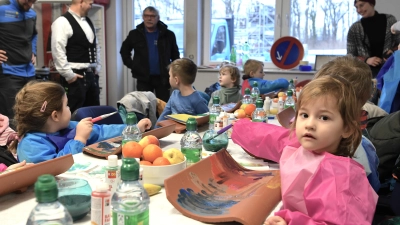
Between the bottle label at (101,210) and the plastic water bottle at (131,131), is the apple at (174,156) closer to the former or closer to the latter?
the plastic water bottle at (131,131)

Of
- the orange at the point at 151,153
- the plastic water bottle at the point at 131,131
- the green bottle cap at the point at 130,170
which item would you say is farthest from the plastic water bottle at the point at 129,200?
the plastic water bottle at the point at 131,131

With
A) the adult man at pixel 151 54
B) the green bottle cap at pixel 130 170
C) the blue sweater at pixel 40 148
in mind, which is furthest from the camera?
the adult man at pixel 151 54

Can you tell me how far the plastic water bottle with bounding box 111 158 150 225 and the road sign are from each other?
15.9ft

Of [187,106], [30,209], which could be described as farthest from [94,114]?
[30,209]

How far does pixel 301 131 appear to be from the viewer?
112 centimetres

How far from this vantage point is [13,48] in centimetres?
360

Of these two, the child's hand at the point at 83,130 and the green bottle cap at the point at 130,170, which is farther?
the child's hand at the point at 83,130

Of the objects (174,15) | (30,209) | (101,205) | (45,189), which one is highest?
(174,15)

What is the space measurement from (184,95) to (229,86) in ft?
2.80

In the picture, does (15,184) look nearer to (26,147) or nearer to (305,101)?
(26,147)

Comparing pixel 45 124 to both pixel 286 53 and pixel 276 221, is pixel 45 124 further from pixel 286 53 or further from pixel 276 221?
pixel 286 53

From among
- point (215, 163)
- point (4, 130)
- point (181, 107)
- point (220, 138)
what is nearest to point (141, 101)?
point (181, 107)

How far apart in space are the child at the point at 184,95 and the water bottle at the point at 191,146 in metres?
1.35

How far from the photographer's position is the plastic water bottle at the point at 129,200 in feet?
2.75
